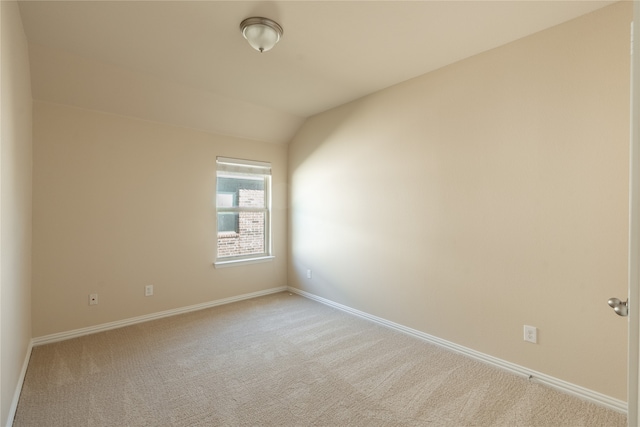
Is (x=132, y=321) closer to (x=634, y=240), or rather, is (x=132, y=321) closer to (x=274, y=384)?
(x=274, y=384)

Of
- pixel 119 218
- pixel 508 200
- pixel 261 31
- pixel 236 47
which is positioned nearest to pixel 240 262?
pixel 119 218

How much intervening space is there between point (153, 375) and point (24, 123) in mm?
2191

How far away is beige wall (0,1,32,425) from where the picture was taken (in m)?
1.65

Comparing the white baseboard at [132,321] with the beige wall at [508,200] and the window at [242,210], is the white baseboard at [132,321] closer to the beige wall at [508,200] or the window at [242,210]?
the window at [242,210]

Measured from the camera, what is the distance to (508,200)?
236 cm

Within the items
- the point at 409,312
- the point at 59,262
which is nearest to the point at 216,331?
the point at 59,262

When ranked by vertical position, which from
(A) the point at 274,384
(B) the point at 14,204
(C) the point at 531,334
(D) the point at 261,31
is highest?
(D) the point at 261,31

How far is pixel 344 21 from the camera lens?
2104 mm

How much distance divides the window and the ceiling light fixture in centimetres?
198

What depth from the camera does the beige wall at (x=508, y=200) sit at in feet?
6.38

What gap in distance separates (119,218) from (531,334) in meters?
3.93

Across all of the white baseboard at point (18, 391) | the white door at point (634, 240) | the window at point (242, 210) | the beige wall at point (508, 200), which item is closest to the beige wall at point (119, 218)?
the window at point (242, 210)

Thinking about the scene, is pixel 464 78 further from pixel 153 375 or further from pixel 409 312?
pixel 153 375

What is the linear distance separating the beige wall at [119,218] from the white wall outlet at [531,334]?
3.23 m
